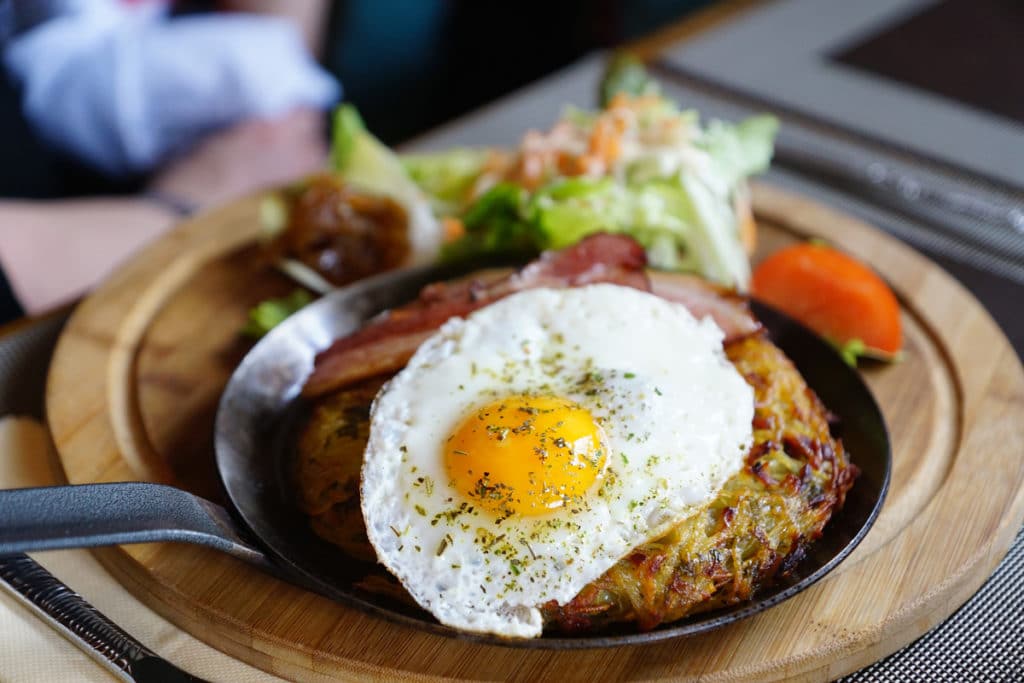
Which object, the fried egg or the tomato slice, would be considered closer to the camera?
the fried egg

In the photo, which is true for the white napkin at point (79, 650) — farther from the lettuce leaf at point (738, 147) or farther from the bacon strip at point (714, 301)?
the lettuce leaf at point (738, 147)

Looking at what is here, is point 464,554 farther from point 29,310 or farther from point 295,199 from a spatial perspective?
point 29,310

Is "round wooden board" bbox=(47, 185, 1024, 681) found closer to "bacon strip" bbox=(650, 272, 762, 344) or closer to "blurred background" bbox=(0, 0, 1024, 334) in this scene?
"bacon strip" bbox=(650, 272, 762, 344)

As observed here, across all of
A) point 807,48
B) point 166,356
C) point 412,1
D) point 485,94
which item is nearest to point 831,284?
point 166,356

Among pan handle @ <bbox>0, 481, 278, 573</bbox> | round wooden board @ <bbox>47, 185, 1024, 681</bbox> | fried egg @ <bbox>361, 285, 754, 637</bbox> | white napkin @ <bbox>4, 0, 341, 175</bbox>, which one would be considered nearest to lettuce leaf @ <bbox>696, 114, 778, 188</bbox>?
round wooden board @ <bbox>47, 185, 1024, 681</bbox>

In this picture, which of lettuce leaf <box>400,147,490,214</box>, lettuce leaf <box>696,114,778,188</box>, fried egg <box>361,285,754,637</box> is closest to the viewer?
fried egg <box>361,285,754,637</box>

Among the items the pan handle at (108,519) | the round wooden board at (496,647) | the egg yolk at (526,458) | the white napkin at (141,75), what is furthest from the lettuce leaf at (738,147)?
the white napkin at (141,75)
